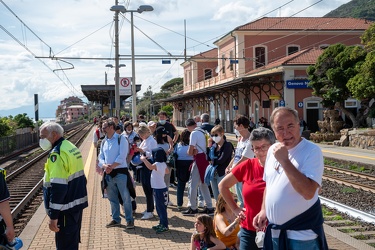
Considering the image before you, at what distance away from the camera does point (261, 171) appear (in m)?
4.38

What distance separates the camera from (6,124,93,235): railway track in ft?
33.2

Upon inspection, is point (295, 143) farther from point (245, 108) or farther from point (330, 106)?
point (245, 108)

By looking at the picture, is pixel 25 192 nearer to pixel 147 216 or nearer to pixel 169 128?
pixel 169 128

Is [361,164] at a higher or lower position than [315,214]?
lower

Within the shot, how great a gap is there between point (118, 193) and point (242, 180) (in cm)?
Result: 402

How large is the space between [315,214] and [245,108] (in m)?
35.5

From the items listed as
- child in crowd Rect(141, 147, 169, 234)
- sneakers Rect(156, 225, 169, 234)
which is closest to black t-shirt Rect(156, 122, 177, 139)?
child in crowd Rect(141, 147, 169, 234)

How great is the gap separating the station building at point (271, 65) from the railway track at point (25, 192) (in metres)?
14.9

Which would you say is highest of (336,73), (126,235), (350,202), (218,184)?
(336,73)

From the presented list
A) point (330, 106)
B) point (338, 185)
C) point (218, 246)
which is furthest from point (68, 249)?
point (330, 106)

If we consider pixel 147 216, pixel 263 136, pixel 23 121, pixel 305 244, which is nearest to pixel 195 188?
pixel 147 216

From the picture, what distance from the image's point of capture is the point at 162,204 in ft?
25.1

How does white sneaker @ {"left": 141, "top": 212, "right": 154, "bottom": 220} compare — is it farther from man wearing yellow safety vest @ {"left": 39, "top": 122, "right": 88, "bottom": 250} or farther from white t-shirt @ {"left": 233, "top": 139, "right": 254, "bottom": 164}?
man wearing yellow safety vest @ {"left": 39, "top": 122, "right": 88, "bottom": 250}

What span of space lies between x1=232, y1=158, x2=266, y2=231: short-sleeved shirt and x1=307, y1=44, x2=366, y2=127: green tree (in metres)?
22.3
